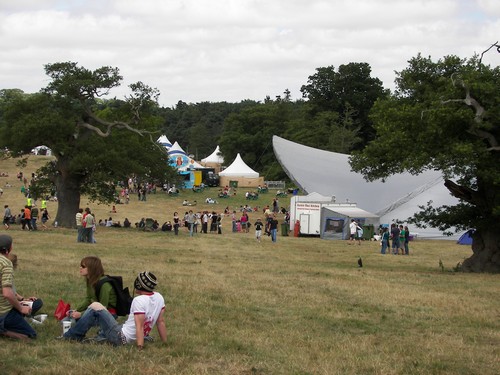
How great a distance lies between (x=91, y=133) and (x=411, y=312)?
2670 cm

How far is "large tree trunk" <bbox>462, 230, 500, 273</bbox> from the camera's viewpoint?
22.5 metres

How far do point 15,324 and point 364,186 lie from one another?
45463 millimetres

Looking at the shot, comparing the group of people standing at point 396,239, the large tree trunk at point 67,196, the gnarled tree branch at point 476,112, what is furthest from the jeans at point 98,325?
the large tree trunk at point 67,196

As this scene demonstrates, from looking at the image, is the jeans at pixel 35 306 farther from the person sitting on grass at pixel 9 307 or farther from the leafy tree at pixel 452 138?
the leafy tree at pixel 452 138

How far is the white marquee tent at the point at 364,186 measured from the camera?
47.4 m

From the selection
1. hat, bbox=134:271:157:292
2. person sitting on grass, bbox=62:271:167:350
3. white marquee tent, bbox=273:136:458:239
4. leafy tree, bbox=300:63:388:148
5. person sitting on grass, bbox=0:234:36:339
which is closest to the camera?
person sitting on grass, bbox=0:234:36:339

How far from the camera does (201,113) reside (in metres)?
168

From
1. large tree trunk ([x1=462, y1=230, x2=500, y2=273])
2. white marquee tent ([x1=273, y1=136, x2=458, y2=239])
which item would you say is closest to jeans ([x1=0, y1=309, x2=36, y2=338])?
large tree trunk ([x1=462, y1=230, x2=500, y2=273])

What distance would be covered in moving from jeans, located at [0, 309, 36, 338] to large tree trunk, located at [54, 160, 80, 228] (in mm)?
28550

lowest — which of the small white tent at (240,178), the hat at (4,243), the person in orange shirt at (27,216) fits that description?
the hat at (4,243)

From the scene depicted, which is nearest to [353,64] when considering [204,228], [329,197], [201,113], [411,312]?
[329,197]

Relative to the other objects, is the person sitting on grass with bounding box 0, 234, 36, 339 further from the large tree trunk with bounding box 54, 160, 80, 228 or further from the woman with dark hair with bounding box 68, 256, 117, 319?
the large tree trunk with bounding box 54, 160, 80, 228

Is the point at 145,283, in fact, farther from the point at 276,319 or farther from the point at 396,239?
the point at 396,239

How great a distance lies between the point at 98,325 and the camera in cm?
821
